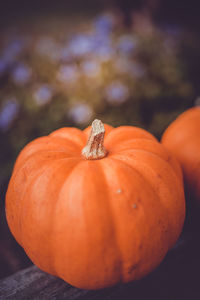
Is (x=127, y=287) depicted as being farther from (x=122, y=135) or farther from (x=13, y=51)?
(x=13, y=51)

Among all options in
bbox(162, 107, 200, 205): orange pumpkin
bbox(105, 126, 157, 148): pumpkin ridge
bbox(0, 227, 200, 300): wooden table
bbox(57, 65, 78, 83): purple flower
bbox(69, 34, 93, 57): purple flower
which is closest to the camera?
bbox(0, 227, 200, 300): wooden table

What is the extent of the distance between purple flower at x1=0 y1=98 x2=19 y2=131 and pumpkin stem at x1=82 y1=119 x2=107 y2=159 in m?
1.52

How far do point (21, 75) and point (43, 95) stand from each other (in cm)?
37

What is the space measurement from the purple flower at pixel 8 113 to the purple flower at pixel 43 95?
8.4 inches

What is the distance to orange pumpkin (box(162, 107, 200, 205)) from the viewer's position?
4.37 feet

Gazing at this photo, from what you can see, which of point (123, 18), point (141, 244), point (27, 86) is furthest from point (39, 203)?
point (123, 18)

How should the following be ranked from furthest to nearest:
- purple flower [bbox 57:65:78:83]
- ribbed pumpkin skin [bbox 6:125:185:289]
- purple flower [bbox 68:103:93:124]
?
purple flower [bbox 57:65:78:83], purple flower [bbox 68:103:93:124], ribbed pumpkin skin [bbox 6:125:185:289]

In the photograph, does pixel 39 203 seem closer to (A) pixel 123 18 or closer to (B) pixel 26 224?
(B) pixel 26 224

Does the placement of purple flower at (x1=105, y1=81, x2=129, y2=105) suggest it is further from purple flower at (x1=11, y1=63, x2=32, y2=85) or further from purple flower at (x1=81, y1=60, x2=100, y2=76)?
purple flower at (x1=11, y1=63, x2=32, y2=85)

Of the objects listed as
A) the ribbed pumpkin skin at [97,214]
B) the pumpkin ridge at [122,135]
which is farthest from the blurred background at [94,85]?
the ribbed pumpkin skin at [97,214]

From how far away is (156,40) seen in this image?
3.03 meters

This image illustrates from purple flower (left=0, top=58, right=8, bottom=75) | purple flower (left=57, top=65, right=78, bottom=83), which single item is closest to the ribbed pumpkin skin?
purple flower (left=57, top=65, right=78, bottom=83)

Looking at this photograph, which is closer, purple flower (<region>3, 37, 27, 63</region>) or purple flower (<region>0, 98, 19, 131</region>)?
purple flower (<region>0, 98, 19, 131</region>)

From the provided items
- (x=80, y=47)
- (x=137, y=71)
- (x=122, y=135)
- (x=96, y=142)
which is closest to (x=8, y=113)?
(x=80, y=47)
